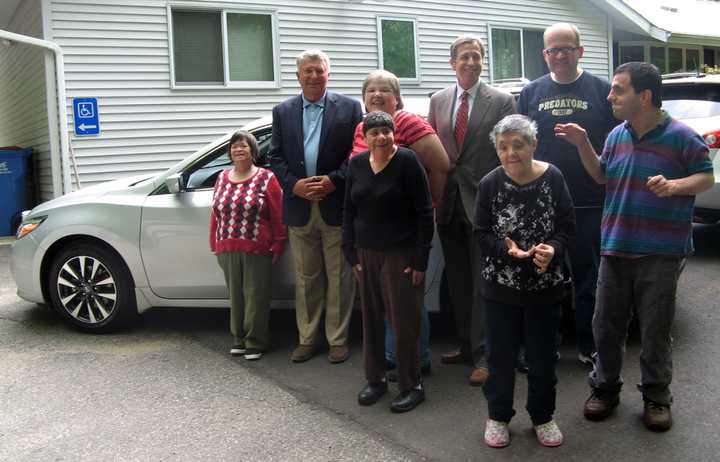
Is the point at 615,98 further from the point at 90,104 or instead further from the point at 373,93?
the point at 90,104

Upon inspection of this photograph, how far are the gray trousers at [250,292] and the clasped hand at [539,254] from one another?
7.09 ft

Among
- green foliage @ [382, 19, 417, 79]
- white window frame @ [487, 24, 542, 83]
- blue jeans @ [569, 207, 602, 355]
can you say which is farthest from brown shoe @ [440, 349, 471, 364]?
white window frame @ [487, 24, 542, 83]

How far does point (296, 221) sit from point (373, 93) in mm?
1045

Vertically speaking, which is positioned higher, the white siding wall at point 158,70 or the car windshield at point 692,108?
the white siding wall at point 158,70

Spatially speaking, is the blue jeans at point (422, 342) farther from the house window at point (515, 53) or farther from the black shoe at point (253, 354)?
the house window at point (515, 53)

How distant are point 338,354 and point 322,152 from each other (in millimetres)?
1350

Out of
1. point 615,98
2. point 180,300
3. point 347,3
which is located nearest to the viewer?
point 615,98

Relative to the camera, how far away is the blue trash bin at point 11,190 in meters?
11.8

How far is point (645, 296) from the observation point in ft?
12.0

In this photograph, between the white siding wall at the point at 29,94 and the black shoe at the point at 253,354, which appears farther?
the white siding wall at the point at 29,94

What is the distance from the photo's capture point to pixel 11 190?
11781mm

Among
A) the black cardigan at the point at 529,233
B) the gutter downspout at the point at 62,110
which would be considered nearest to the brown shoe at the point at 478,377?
the black cardigan at the point at 529,233

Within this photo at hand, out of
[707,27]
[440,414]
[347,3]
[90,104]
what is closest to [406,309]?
[440,414]

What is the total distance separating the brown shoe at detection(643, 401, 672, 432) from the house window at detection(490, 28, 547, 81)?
512 inches
